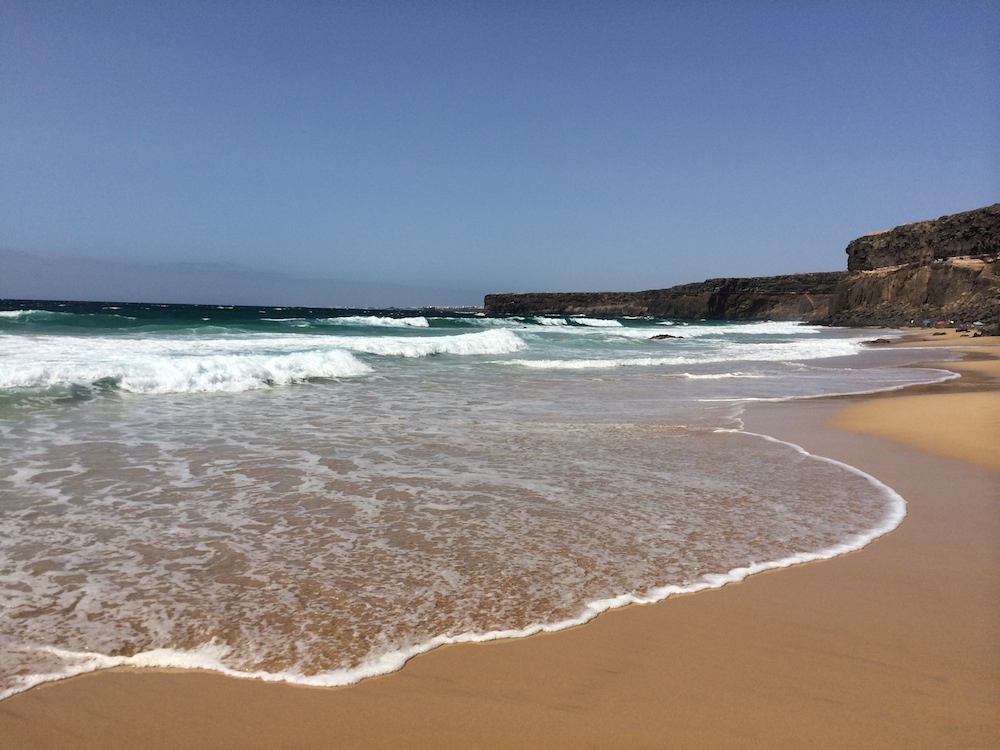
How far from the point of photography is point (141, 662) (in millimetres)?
2406

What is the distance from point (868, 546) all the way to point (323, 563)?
9.80 ft

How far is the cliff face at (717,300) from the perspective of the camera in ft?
285

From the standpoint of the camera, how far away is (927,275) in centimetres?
4772

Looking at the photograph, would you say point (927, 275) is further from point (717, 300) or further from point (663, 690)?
point (663, 690)

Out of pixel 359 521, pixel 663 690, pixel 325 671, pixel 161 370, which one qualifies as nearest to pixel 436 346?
pixel 161 370

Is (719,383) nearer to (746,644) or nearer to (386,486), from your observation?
(386,486)

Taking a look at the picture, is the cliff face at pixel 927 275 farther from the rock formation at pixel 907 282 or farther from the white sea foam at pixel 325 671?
the white sea foam at pixel 325 671

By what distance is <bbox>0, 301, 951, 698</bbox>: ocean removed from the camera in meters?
2.63

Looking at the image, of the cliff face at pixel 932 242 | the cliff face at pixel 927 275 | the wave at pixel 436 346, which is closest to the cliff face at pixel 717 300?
the cliff face at pixel 932 242

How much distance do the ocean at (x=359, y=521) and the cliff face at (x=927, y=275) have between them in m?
40.8

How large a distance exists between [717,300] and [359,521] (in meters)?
96.3

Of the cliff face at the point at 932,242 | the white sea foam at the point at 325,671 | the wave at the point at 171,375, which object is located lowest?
the white sea foam at the point at 325,671

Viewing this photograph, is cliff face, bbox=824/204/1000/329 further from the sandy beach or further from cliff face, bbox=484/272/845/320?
the sandy beach

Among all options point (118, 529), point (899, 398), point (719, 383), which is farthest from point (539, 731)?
point (719, 383)
